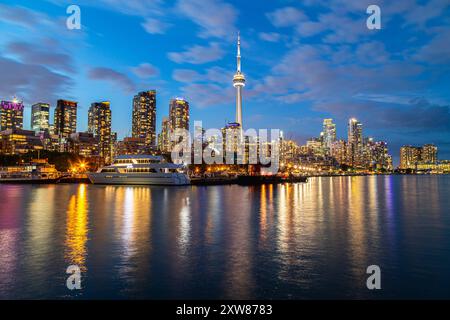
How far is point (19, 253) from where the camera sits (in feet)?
75.7

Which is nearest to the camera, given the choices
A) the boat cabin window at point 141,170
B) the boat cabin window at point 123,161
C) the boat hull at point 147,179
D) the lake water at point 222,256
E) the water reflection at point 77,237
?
the lake water at point 222,256

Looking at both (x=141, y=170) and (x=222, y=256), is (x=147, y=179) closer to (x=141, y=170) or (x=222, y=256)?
(x=141, y=170)

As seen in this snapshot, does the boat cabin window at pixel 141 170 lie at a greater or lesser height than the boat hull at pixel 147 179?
greater

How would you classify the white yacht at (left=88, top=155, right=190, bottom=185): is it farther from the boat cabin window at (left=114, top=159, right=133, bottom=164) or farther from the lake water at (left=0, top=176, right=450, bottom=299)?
the lake water at (left=0, top=176, right=450, bottom=299)

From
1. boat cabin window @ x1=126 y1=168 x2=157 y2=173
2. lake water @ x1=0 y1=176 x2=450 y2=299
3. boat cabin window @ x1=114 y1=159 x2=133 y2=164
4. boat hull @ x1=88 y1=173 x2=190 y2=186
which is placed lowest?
lake water @ x1=0 y1=176 x2=450 y2=299

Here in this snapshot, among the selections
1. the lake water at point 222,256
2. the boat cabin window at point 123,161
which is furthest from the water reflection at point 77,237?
the boat cabin window at point 123,161

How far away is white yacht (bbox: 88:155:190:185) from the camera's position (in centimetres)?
10262

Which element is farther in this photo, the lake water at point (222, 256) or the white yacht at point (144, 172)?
the white yacht at point (144, 172)

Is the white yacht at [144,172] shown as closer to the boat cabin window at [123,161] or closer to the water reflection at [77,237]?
the boat cabin window at [123,161]

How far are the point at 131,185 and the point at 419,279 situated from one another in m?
94.6

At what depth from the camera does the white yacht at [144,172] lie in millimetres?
102625

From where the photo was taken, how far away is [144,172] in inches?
4097

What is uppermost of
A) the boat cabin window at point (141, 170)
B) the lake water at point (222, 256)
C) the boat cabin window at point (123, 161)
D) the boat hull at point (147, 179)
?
the boat cabin window at point (123, 161)

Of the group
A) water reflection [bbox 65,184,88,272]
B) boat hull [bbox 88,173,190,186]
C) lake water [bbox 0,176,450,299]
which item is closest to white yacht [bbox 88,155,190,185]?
boat hull [bbox 88,173,190,186]
